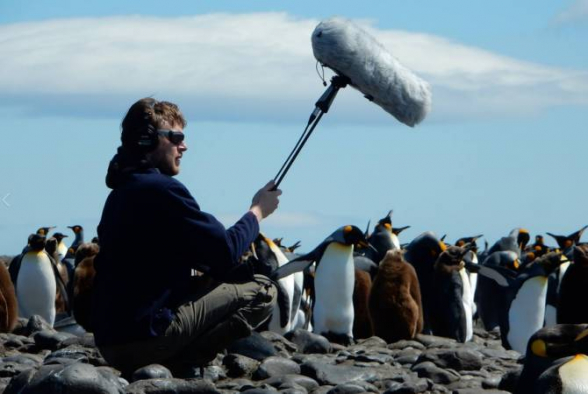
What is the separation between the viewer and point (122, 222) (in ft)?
Result: 15.9

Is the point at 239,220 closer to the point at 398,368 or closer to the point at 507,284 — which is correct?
the point at 398,368

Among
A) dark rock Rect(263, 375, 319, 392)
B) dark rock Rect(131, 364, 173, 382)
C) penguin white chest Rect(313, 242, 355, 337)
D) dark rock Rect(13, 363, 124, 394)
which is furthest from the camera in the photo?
penguin white chest Rect(313, 242, 355, 337)

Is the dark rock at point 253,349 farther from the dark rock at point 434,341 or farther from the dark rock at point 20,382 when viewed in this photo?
the dark rock at point 434,341

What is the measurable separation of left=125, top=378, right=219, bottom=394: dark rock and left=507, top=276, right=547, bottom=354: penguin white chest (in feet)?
21.1

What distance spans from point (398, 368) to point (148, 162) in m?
2.88

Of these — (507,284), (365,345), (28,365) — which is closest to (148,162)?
(28,365)

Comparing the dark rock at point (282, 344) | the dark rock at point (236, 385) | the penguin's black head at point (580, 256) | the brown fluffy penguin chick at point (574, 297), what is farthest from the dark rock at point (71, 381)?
the penguin's black head at point (580, 256)

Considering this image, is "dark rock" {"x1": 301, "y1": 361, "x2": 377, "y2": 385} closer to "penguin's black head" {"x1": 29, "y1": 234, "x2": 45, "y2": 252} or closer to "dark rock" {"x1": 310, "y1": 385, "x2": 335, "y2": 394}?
"dark rock" {"x1": 310, "y1": 385, "x2": 335, "y2": 394}

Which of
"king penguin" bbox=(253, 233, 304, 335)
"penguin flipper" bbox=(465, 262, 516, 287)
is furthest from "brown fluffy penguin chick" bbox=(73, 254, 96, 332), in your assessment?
"penguin flipper" bbox=(465, 262, 516, 287)

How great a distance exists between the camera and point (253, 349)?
7176 mm

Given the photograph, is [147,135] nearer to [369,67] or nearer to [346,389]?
[369,67]

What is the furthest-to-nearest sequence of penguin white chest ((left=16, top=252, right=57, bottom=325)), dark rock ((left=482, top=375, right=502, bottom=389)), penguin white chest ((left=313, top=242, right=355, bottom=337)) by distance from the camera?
penguin white chest ((left=16, top=252, right=57, bottom=325)) < penguin white chest ((left=313, top=242, right=355, bottom=337)) < dark rock ((left=482, top=375, right=502, bottom=389))

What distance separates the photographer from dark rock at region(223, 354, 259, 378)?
653 cm

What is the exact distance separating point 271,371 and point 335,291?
4.23 m
